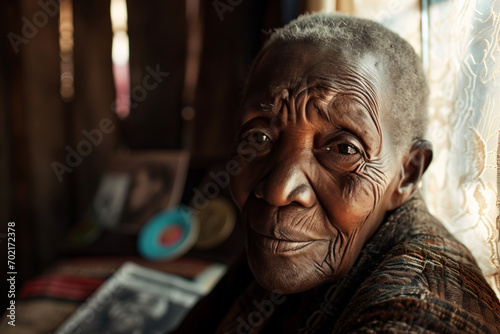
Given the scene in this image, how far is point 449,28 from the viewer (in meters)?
1.26

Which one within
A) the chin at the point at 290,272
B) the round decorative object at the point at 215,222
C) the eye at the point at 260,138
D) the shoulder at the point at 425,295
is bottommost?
the round decorative object at the point at 215,222

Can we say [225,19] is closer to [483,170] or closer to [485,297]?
[483,170]

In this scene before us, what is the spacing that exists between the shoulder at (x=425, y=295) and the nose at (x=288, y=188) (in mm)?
226

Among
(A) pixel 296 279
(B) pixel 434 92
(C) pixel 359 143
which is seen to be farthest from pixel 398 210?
(B) pixel 434 92

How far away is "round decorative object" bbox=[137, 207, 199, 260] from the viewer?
254 cm

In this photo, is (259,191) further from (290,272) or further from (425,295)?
(425,295)

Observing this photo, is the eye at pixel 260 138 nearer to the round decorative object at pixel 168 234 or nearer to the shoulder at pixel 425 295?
the shoulder at pixel 425 295

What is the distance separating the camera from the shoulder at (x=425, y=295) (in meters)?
0.70

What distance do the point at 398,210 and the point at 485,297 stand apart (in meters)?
0.31

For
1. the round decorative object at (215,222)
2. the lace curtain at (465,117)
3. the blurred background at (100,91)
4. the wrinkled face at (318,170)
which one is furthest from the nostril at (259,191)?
the blurred background at (100,91)

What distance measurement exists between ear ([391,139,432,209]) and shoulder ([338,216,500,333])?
14 cm

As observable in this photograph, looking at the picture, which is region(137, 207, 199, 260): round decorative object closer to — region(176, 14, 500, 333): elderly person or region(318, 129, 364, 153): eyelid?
region(176, 14, 500, 333): elderly person

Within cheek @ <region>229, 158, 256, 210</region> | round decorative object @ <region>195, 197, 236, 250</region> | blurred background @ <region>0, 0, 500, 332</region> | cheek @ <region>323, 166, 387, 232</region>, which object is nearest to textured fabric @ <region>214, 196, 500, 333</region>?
cheek @ <region>323, 166, 387, 232</region>

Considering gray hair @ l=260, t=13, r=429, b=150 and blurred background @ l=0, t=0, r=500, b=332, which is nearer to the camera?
gray hair @ l=260, t=13, r=429, b=150
